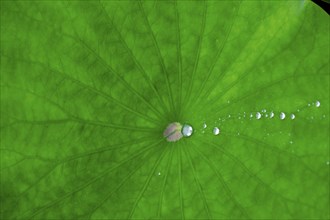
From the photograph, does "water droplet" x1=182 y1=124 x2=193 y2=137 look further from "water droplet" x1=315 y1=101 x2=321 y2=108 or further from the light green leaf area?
"water droplet" x1=315 y1=101 x2=321 y2=108

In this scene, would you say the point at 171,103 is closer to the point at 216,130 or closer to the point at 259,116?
Result: the point at 216,130

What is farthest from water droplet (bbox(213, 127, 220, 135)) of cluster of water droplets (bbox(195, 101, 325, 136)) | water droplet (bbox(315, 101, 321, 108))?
water droplet (bbox(315, 101, 321, 108))

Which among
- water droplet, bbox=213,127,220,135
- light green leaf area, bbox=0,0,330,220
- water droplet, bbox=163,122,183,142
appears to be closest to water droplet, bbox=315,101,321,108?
light green leaf area, bbox=0,0,330,220

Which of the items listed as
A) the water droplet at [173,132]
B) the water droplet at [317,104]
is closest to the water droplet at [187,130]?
the water droplet at [173,132]

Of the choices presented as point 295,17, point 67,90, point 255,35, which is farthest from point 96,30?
point 295,17

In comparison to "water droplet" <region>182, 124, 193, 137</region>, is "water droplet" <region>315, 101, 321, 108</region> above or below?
above

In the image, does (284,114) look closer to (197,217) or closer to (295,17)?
(295,17)

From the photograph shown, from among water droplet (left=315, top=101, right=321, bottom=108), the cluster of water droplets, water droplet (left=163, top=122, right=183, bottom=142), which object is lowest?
water droplet (left=163, top=122, right=183, bottom=142)

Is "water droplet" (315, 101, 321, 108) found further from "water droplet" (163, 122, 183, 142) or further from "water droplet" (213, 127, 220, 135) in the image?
"water droplet" (163, 122, 183, 142)
